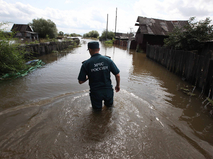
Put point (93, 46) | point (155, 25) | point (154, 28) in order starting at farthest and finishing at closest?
point (155, 25) → point (154, 28) → point (93, 46)

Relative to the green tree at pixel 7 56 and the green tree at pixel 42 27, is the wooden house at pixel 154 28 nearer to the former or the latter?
the green tree at pixel 7 56

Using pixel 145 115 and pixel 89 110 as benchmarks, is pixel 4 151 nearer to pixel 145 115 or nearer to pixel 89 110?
pixel 89 110

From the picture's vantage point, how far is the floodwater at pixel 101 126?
2.11 metres

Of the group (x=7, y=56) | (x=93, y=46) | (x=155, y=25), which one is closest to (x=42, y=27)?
(x=155, y=25)

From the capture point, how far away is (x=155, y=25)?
20.5m

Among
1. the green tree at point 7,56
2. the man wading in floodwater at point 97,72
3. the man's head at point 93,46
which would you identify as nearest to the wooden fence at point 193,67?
the man wading in floodwater at point 97,72

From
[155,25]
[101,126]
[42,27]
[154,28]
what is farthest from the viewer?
[42,27]

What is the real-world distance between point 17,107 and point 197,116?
4.78m

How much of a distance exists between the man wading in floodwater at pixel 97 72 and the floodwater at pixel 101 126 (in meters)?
0.64

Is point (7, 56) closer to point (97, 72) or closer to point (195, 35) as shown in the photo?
point (97, 72)

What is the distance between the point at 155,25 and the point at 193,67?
1738 cm

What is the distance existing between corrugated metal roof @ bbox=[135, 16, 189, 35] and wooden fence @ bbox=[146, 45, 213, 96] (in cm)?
1245

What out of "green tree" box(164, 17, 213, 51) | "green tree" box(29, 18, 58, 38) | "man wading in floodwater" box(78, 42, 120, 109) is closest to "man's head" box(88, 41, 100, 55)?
"man wading in floodwater" box(78, 42, 120, 109)

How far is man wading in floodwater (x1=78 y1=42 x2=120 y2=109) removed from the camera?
258 cm
